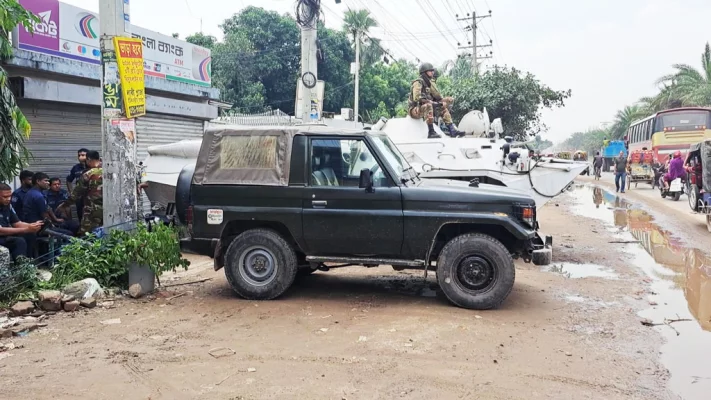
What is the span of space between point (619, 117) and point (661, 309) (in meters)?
53.6

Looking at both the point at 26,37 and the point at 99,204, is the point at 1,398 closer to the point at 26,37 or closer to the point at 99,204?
the point at 99,204

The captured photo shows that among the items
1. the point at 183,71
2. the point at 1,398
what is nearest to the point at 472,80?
the point at 183,71

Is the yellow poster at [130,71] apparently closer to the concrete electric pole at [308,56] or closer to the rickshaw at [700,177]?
the concrete electric pole at [308,56]

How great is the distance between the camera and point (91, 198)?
26.0ft

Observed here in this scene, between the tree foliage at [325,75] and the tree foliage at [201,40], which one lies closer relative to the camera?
the tree foliage at [325,75]

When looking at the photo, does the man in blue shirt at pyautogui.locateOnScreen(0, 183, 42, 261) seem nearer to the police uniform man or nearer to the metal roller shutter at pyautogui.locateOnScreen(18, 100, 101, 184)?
the police uniform man

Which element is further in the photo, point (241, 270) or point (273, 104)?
point (273, 104)

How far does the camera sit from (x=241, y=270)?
21.4 feet

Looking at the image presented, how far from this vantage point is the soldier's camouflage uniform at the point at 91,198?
310 inches

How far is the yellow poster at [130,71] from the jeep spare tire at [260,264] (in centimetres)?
207

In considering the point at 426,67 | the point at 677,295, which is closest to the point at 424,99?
the point at 426,67

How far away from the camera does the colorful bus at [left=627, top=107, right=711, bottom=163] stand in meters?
24.7

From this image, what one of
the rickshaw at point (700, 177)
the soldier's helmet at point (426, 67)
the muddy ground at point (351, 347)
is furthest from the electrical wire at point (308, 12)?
the rickshaw at point (700, 177)

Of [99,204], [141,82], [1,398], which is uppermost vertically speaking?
[141,82]
